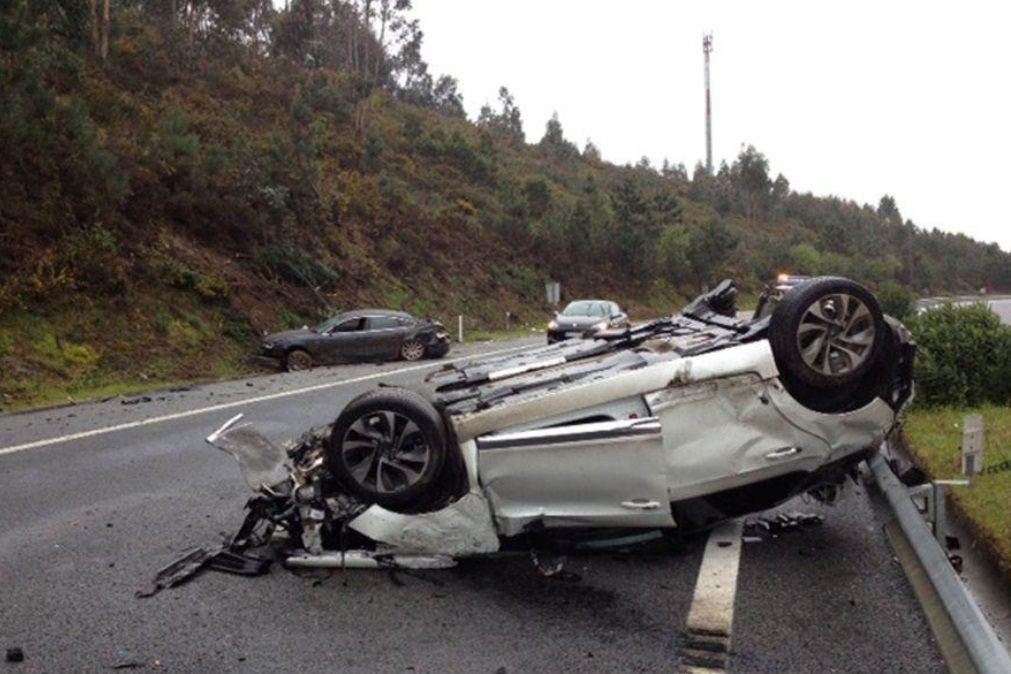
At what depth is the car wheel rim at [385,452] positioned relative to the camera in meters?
4.75

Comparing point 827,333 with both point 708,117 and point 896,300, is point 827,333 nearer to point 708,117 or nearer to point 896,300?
point 896,300

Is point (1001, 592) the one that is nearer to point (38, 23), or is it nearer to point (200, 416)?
point (200, 416)

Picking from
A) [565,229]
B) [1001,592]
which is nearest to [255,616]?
[1001,592]

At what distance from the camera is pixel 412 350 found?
71.6 ft

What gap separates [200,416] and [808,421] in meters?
8.94

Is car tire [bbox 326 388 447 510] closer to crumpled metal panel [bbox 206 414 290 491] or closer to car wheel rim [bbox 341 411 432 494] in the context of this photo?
car wheel rim [bbox 341 411 432 494]

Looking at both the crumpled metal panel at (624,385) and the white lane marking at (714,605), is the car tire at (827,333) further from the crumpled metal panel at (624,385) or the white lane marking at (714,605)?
the white lane marking at (714,605)

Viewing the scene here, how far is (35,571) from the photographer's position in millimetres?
5043

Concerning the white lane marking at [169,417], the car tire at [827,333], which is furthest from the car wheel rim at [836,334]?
the white lane marking at [169,417]

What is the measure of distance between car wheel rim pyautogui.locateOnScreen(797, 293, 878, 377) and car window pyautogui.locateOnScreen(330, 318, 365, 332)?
16.7 meters

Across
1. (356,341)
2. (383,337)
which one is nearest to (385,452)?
(356,341)

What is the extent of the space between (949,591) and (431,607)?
7.69 feet

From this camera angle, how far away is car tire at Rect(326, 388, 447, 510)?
185 inches

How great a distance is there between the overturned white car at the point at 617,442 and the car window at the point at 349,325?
1573cm
